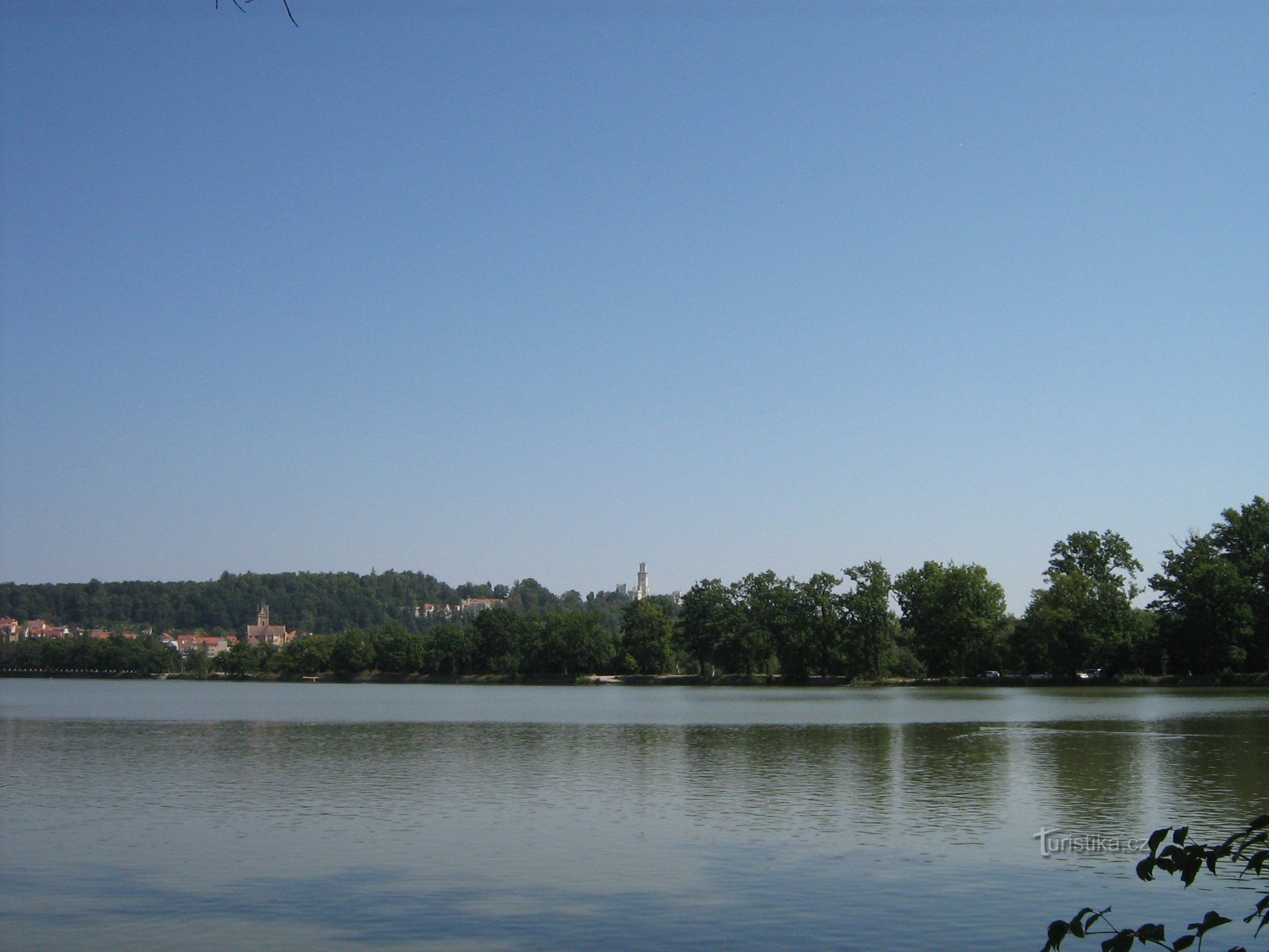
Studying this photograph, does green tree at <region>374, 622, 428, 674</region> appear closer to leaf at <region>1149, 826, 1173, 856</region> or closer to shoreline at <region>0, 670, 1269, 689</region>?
shoreline at <region>0, 670, 1269, 689</region>

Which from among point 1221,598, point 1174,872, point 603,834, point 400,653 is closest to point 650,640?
point 400,653

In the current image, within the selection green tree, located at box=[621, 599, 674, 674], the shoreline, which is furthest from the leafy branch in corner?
green tree, located at box=[621, 599, 674, 674]

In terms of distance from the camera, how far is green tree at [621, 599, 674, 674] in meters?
124

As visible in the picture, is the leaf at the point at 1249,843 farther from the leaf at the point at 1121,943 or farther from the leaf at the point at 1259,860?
the leaf at the point at 1121,943

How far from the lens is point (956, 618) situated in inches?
3757

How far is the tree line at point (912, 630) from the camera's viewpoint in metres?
81.7

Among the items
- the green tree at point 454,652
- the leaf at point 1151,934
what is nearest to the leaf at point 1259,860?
the leaf at point 1151,934

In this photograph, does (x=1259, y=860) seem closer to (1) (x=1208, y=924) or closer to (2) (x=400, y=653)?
(1) (x=1208, y=924)

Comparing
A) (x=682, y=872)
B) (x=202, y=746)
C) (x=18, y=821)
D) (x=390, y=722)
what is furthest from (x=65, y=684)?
(x=682, y=872)

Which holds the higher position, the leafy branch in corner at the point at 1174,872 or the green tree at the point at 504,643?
the leafy branch in corner at the point at 1174,872

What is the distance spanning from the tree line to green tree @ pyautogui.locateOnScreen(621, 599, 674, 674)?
0.51 feet
